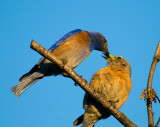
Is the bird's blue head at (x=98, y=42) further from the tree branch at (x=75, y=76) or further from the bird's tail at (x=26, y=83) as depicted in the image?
the tree branch at (x=75, y=76)

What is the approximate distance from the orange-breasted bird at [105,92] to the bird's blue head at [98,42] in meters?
1.53

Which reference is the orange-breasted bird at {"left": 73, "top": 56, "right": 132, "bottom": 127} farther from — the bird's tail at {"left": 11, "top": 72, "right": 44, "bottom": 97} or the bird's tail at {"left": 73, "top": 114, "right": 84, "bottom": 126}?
the bird's tail at {"left": 11, "top": 72, "right": 44, "bottom": 97}

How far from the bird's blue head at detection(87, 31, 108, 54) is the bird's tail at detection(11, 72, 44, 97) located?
1.91m

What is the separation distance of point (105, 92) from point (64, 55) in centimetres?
162

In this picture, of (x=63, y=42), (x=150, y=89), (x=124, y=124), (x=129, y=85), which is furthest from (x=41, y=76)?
(x=150, y=89)

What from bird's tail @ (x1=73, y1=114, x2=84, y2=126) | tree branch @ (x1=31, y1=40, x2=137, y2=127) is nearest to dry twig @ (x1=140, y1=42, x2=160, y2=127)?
tree branch @ (x1=31, y1=40, x2=137, y2=127)

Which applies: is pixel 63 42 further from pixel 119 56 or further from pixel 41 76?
pixel 119 56

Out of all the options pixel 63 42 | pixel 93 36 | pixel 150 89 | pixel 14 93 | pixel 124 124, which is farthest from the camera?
pixel 93 36

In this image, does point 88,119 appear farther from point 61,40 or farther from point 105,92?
point 61,40

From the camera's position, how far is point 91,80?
6633mm

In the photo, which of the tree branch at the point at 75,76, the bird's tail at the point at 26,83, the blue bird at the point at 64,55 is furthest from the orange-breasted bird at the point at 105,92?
the bird's tail at the point at 26,83

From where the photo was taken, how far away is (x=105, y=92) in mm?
6344

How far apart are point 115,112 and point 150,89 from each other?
0.99 metres

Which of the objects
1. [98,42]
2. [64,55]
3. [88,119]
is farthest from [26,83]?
[98,42]
